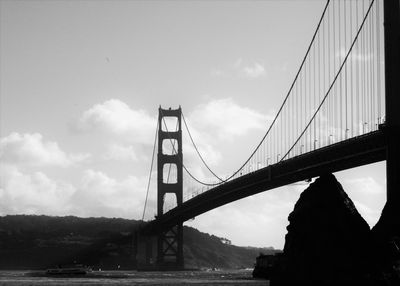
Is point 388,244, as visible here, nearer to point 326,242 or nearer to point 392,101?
point 326,242

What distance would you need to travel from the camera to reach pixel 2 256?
548 feet

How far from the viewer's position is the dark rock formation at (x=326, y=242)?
43125 mm

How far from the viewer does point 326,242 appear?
1766 inches

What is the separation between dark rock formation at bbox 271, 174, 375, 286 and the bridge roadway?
7.93 m

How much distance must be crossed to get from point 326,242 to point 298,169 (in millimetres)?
22908

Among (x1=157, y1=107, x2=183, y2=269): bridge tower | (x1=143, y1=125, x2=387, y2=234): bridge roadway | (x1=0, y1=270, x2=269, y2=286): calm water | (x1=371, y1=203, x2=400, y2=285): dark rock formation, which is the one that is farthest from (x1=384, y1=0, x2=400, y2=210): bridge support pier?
(x1=157, y1=107, x2=183, y2=269): bridge tower

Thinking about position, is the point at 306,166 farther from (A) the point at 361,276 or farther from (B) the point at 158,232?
(B) the point at 158,232

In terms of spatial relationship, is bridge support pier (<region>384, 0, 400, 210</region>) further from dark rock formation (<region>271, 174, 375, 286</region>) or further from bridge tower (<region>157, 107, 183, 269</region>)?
bridge tower (<region>157, 107, 183, 269</region>)

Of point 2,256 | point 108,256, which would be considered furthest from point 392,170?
point 2,256

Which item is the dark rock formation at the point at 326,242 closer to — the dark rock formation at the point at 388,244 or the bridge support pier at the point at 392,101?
the dark rock formation at the point at 388,244

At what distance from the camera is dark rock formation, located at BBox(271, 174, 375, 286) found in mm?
43125

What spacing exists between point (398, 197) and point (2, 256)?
12903 centimetres

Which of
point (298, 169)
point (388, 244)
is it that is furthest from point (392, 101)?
point (298, 169)

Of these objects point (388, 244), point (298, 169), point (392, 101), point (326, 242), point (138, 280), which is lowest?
point (388, 244)
